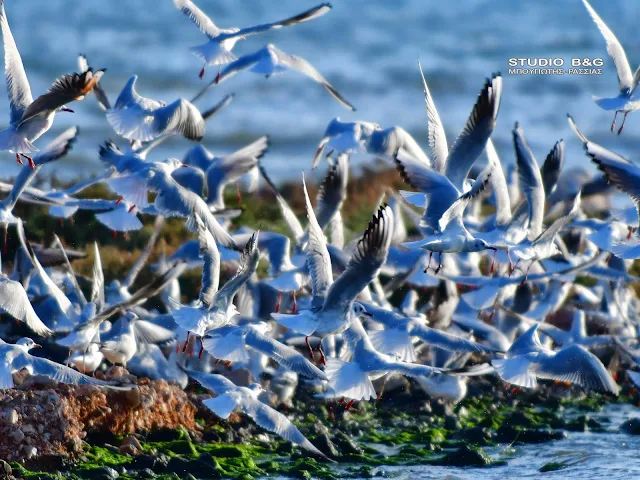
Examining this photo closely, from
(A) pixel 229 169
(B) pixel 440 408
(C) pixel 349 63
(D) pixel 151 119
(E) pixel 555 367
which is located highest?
(D) pixel 151 119

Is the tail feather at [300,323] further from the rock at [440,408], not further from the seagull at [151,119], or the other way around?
the seagull at [151,119]

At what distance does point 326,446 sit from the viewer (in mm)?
6848

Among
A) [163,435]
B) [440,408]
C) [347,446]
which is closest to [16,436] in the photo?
[163,435]

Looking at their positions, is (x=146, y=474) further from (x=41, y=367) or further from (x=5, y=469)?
(x=41, y=367)

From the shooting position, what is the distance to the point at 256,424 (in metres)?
7.23

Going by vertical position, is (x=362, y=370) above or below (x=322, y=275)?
below

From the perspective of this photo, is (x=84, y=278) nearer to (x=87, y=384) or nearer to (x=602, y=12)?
(x=87, y=384)

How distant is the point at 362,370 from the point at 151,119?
8.22 feet

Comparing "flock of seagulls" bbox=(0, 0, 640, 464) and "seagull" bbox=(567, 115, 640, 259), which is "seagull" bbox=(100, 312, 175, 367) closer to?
"flock of seagulls" bbox=(0, 0, 640, 464)

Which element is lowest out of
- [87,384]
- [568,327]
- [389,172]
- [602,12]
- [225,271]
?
[602,12]

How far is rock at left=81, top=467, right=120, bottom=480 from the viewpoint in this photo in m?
5.93

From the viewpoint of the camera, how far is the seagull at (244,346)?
7.07 metres

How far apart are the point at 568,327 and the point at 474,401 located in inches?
83.5

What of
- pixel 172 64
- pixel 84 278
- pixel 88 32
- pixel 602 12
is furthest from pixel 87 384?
pixel 602 12
